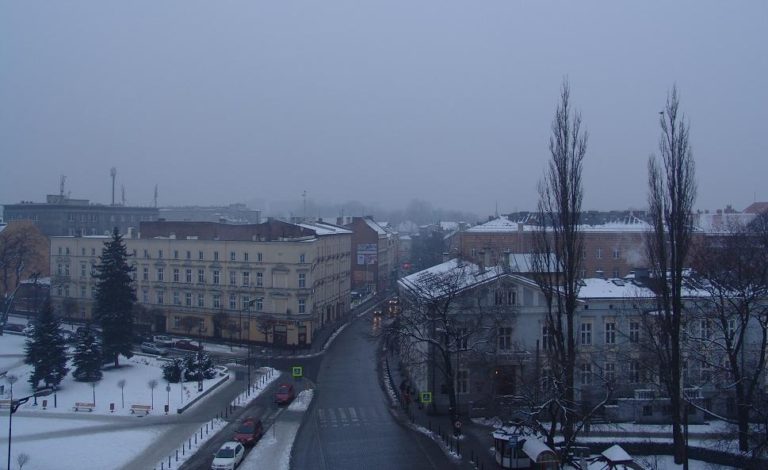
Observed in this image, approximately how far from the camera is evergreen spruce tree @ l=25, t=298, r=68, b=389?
2752 cm

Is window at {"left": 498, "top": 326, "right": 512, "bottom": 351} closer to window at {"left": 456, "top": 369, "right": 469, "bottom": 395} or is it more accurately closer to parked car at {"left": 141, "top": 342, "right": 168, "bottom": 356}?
window at {"left": 456, "top": 369, "right": 469, "bottom": 395}

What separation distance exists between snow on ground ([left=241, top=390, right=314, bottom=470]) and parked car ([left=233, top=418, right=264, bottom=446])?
0.67ft

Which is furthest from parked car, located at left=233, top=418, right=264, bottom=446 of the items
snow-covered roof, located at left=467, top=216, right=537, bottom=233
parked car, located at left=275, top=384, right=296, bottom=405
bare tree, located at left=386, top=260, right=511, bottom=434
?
snow-covered roof, located at left=467, top=216, right=537, bottom=233

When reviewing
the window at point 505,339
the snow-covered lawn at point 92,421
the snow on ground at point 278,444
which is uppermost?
the window at point 505,339

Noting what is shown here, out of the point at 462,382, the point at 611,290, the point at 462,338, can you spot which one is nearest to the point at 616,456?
the point at 462,338

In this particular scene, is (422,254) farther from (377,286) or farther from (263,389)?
(263,389)

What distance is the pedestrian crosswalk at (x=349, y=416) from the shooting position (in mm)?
24516

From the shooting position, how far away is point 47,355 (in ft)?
90.9

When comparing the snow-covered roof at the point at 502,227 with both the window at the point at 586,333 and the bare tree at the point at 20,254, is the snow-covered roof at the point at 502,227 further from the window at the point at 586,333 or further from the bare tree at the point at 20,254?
the bare tree at the point at 20,254

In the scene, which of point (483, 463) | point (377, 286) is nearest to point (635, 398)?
point (483, 463)

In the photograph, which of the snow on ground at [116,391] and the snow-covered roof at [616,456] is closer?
the snow-covered roof at [616,456]

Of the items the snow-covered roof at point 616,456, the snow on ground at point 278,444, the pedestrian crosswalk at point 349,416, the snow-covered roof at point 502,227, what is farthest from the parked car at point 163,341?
the snow-covered roof at point 616,456

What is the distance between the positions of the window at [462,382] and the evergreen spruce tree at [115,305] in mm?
16277

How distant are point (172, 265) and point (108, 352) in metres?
12.9
